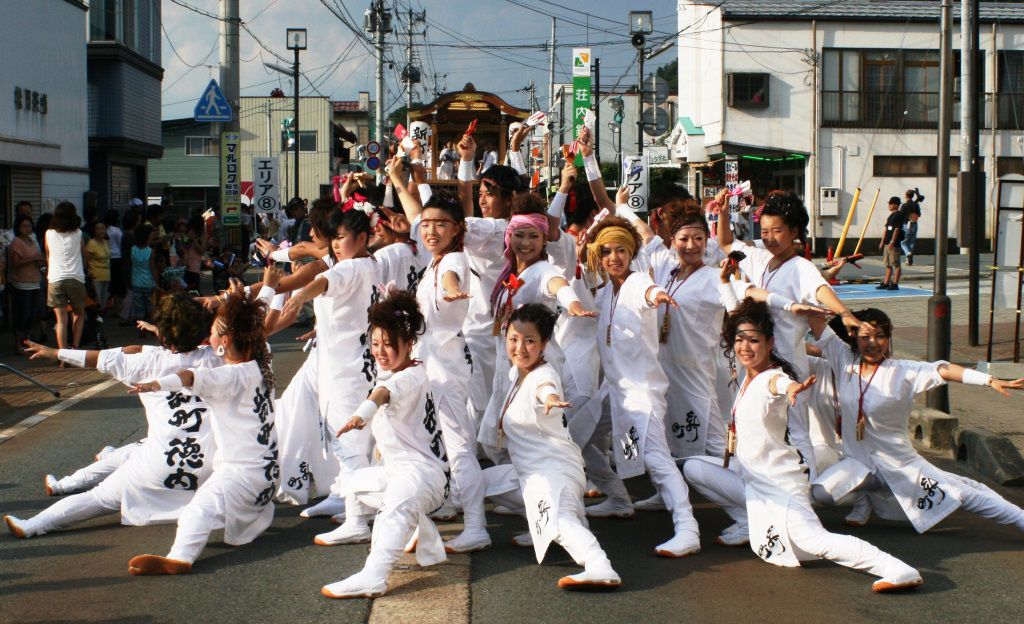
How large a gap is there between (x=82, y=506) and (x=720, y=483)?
11.2 ft

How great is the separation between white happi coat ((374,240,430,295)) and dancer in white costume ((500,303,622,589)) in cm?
106

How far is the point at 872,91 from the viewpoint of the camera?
35375 millimetres

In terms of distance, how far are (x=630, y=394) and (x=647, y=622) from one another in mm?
1754

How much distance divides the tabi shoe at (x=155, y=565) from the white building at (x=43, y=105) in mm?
14393

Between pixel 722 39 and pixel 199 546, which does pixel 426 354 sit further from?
pixel 722 39

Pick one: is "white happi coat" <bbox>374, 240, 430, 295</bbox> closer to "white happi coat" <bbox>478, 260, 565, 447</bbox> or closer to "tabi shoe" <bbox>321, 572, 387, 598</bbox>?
"white happi coat" <bbox>478, 260, 565, 447</bbox>

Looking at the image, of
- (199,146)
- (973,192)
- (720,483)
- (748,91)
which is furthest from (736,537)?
(199,146)

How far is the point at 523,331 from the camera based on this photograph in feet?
18.9

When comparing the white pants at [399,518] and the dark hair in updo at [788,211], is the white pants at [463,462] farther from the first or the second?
the dark hair in updo at [788,211]

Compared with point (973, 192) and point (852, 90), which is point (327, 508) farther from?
point (852, 90)

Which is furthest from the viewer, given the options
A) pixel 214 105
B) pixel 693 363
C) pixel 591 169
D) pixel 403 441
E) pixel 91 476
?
pixel 214 105

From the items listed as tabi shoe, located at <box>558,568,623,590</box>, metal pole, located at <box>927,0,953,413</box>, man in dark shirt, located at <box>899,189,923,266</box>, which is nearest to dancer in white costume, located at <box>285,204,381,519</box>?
tabi shoe, located at <box>558,568,623,590</box>

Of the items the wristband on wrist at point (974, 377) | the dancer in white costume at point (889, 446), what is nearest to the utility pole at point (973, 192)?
the dancer in white costume at point (889, 446)

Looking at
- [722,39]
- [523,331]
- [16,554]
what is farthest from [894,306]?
[722,39]
